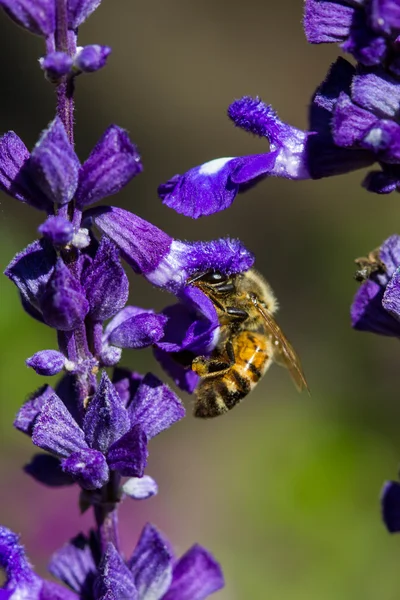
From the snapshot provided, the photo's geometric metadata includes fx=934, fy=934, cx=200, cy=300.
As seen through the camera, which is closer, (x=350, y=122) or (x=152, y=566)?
(x=350, y=122)

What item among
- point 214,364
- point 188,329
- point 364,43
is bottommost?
point 214,364

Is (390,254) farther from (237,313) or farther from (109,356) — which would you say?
(109,356)

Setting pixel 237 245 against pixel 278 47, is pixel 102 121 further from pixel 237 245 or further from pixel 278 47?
pixel 237 245

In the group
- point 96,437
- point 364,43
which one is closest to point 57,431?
point 96,437

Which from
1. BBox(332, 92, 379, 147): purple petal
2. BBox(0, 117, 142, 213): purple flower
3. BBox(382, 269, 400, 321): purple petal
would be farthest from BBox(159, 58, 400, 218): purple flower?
BBox(0, 117, 142, 213): purple flower

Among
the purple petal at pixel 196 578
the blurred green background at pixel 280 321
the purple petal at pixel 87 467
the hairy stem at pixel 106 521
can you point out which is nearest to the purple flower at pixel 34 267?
the purple petal at pixel 87 467

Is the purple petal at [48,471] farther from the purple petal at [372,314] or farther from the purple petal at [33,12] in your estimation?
the purple petal at [33,12]

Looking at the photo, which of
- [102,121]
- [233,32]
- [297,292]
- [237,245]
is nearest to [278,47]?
[233,32]
